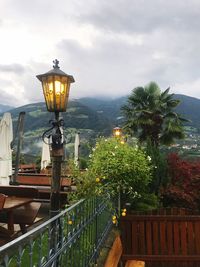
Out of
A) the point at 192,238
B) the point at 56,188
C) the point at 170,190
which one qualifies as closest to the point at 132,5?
the point at 170,190

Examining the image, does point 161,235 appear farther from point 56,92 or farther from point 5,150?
point 56,92

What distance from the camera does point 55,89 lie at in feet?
14.5

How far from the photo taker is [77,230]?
4.01 m

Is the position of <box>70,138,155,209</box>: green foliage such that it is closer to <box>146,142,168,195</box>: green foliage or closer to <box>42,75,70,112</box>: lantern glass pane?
<box>42,75,70,112</box>: lantern glass pane

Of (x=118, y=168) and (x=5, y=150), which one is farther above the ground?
(x=5, y=150)

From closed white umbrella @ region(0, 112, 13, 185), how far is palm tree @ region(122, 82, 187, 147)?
1203 centimetres

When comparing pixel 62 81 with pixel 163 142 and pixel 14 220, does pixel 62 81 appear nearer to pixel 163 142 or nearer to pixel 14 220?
pixel 14 220

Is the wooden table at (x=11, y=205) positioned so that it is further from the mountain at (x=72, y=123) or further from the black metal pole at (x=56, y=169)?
the mountain at (x=72, y=123)

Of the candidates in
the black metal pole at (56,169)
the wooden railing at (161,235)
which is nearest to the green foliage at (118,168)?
the wooden railing at (161,235)

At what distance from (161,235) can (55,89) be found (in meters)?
5.90

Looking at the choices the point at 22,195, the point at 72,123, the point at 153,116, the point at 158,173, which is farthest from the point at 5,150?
the point at 72,123

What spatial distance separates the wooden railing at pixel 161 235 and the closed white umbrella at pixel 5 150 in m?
3.03

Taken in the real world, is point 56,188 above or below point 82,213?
above

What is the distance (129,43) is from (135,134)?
47.1 m
